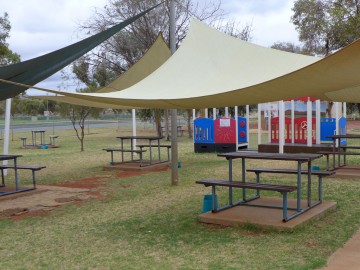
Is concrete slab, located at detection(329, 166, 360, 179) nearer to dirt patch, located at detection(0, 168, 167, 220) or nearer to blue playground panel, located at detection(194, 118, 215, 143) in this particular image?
dirt patch, located at detection(0, 168, 167, 220)

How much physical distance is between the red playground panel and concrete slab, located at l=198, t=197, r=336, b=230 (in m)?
8.64

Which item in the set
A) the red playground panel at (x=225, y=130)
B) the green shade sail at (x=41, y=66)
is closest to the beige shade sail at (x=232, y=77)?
the green shade sail at (x=41, y=66)

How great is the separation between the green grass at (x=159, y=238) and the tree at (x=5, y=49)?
41.2 feet

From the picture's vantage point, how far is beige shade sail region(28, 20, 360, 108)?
167 inches

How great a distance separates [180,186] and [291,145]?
20.2ft

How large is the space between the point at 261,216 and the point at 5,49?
15.3 meters

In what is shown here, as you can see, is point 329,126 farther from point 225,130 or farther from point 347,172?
point 347,172

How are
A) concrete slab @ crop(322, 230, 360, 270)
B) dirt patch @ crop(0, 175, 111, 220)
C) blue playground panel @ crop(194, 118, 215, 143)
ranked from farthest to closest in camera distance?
blue playground panel @ crop(194, 118, 215, 143) → dirt patch @ crop(0, 175, 111, 220) → concrete slab @ crop(322, 230, 360, 270)

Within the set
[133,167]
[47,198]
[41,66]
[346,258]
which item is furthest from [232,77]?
[133,167]

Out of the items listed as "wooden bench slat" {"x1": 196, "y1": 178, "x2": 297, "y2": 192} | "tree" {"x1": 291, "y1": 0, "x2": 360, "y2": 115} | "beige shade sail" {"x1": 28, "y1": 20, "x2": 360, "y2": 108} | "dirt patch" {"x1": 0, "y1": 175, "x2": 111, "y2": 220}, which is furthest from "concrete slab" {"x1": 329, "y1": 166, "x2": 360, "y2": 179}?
"tree" {"x1": 291, "y1": 0, "x2": 360, "y2": 115}

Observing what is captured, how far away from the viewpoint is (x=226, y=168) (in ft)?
35.6

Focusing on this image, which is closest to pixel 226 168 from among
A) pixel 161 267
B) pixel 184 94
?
pixel 184 94

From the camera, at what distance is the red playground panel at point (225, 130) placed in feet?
48.9

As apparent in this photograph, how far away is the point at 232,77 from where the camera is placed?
5828mm
